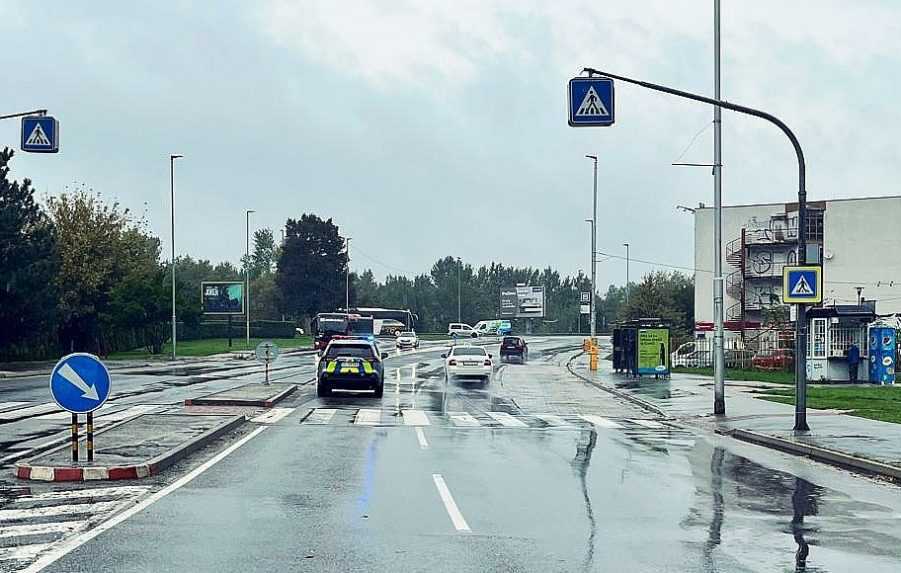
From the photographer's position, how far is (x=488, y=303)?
163 m

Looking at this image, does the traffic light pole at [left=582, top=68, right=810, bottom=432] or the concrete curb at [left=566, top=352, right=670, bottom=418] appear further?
the concrete curb at [left=566, top=352, right=670, bottom=418]

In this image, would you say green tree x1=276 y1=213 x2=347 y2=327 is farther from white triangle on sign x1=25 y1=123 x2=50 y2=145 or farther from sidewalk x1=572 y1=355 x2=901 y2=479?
white triangle on sign x1=25 y1=123 x2=50 y2=145

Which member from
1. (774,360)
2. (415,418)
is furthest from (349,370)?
(774,360)

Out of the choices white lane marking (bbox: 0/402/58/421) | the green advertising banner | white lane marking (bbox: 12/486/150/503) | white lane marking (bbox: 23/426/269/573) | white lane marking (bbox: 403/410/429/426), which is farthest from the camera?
the green advertising banner

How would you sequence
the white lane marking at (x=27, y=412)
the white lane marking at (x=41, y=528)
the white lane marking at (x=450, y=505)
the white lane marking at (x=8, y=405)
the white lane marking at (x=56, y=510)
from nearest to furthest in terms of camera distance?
1. the white lane marking at (x=41, y=528)
2. the white lane marking at (x=450, y=505)
3. the white lane marking at (x=56, y=510)
4. the white lane marking at (x=27, y=412)
5. the white lane marking at (x=8, y=405)

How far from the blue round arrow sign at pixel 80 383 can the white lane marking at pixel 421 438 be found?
583cm

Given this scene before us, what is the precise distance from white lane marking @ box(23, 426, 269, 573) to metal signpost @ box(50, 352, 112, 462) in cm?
153

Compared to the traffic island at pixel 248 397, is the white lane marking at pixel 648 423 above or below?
below

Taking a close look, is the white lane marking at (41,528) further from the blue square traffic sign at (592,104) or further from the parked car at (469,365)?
the parked car at (469,365)

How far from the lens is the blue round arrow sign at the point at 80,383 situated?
13398 mm

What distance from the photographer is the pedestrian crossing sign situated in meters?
20.6

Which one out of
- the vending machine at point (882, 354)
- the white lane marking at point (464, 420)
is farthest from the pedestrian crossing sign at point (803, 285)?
the vending machine at point (882, 354)

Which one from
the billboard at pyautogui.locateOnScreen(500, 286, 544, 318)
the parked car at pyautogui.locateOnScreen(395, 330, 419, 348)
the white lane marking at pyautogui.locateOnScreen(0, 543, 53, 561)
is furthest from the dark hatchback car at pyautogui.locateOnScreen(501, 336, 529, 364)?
the billboard at pyautogui.locateOnScreen(500, 286, 544, 318)

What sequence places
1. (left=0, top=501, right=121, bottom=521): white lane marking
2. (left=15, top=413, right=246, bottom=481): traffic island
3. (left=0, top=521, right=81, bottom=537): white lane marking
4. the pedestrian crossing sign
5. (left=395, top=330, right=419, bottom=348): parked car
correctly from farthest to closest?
1. (left=395, top=330, right=419, bottom=348): parked car
2. the pedestrian crossing sign
3. (left=15, top=413, right=246, bottom=481): traffic island
4. (left=0, top=501, right=121, bottom=521): white lane marking
5. (left=0, top=521, right=81, bottom=537): white lane marking
